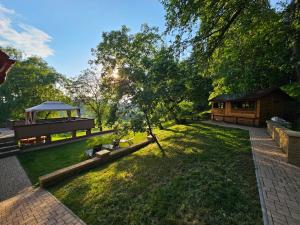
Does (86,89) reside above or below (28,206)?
above

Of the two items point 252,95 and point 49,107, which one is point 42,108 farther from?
point 252,95

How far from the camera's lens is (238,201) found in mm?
3723

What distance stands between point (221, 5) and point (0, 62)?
7672mm

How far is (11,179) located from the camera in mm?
7582

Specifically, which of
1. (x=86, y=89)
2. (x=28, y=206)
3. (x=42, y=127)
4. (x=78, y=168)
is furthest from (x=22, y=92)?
(x=28, y=206)

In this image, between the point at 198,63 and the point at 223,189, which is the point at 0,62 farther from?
the point at 198,63

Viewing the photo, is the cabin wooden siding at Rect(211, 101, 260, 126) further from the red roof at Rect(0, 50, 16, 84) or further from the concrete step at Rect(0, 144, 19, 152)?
the concrete step at Rect(0, 144, 19, 152)

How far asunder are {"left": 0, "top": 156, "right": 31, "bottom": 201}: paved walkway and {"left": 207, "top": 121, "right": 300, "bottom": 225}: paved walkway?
27.2 feet

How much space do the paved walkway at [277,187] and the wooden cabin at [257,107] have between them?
766 centimetres

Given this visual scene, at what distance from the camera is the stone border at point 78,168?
649 centimetres

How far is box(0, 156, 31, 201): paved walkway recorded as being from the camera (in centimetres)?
656

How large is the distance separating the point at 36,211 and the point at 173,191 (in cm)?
392

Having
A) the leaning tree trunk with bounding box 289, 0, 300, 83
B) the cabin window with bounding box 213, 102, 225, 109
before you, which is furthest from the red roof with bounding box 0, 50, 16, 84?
the cabin window with bounding box 213, 102, 225, 109

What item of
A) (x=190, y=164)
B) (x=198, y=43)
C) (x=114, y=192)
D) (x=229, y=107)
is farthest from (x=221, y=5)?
(x=229, y=107)
